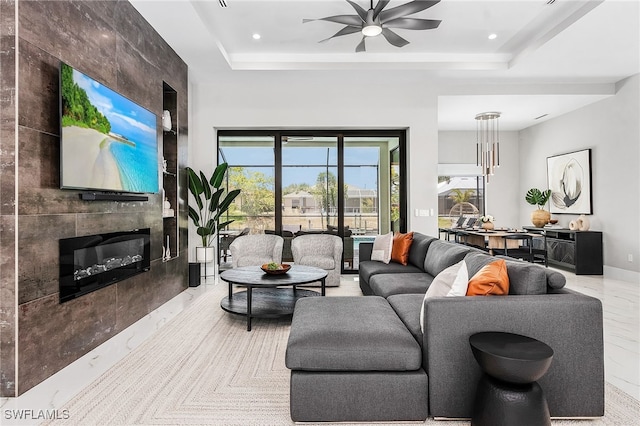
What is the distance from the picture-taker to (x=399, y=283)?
3.40m

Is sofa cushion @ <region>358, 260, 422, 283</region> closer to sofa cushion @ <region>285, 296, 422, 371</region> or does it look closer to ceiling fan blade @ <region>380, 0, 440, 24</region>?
sofa cushion @ <region>285, 296, 422, 371</region>

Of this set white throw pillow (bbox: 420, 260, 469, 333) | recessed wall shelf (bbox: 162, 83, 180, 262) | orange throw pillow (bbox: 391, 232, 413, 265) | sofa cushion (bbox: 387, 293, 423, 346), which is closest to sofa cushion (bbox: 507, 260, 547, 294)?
white throw pillow (bbox: 420, 260, 469, 333)

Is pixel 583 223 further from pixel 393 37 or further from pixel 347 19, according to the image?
pixel 347 19

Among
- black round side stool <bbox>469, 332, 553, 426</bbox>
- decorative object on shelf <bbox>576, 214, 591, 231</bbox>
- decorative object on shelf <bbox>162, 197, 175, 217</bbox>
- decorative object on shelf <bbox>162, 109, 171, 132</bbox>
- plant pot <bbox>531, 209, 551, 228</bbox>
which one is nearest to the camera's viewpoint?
black round side stool <bbox>469, 332, 553, 426</bbox>

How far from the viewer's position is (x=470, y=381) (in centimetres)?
190

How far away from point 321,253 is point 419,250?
1516 millimetres

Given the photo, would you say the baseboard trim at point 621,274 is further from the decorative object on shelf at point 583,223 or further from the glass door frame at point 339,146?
the glass door frame at point 339,146

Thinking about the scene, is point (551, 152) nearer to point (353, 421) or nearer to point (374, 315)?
point (374, 315)

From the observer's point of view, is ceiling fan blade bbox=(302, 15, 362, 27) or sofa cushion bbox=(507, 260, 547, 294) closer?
sofa cushion bbox=(507, 260, 547, 294)

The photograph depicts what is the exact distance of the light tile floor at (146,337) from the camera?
2.19 meters

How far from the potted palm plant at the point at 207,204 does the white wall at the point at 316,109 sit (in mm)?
359

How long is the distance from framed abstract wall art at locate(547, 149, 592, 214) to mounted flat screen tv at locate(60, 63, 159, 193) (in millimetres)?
6990

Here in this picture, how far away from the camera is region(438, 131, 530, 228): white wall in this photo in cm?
874

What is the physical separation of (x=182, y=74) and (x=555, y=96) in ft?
19.0
